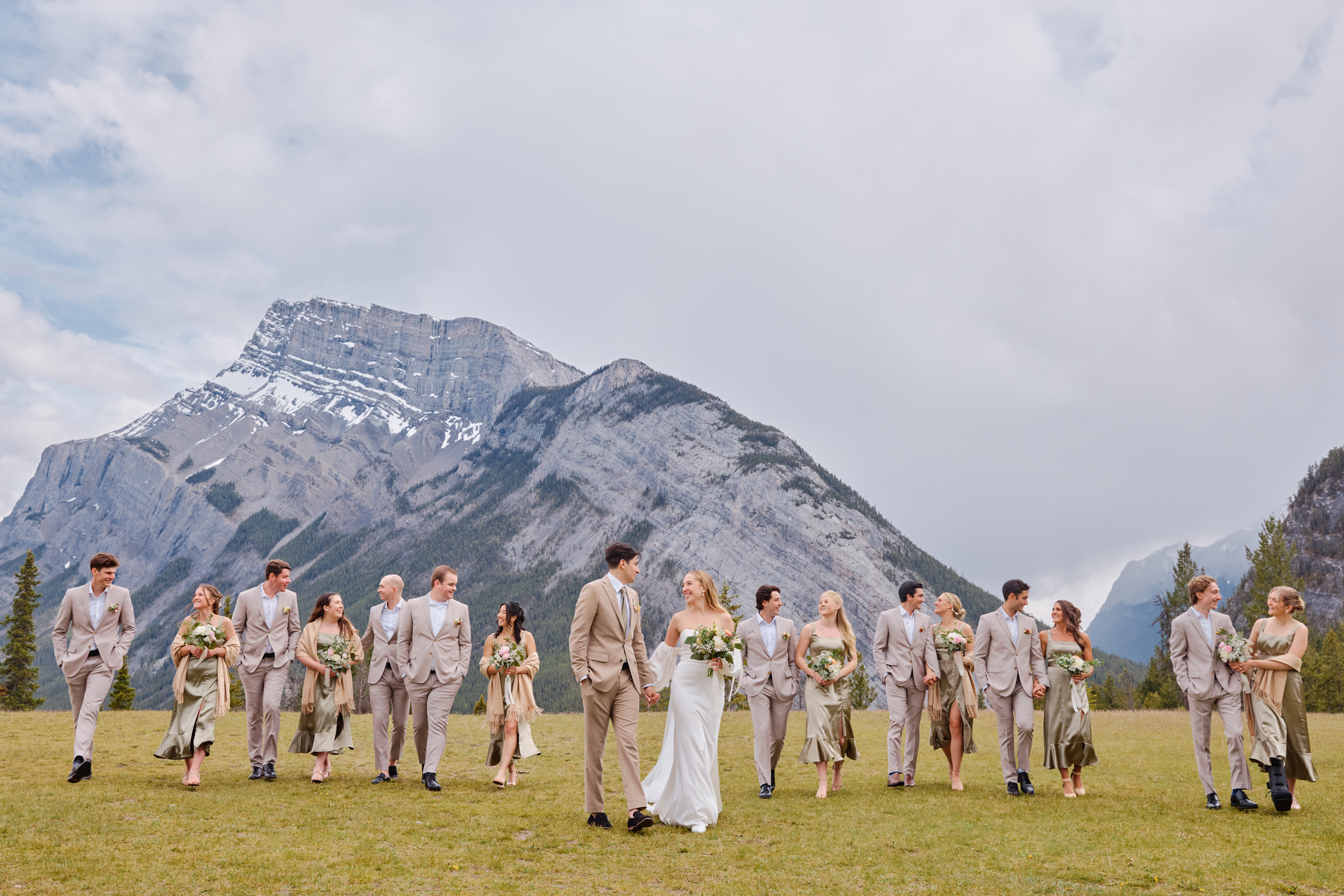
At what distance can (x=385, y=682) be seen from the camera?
12.5 m

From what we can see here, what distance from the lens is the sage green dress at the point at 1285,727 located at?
10406 mm

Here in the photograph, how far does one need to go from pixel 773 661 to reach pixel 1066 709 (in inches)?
167

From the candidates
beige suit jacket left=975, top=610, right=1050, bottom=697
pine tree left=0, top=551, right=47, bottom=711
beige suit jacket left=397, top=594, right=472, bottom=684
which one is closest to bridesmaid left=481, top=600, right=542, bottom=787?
beige suit jacket left=397, top=594, right=472, bottom=684

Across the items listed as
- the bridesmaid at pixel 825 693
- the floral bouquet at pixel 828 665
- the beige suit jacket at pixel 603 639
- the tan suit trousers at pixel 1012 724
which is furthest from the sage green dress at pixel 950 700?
the beige suit jacket at pixel 603 639

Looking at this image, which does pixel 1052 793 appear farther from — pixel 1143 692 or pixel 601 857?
pixel 1143 692

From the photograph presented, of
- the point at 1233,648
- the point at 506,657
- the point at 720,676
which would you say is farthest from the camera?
the point at 506,657

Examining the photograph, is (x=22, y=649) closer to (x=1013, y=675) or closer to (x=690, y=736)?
(x=690, y=736)

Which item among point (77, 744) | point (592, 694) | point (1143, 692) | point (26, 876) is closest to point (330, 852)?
point (26, 876)

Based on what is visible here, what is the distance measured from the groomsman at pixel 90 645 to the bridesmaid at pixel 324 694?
2367 mm

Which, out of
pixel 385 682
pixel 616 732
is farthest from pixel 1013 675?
pixel 385 682

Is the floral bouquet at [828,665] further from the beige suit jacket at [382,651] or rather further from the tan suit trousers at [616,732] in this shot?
the beige suit jacket at [382,651]

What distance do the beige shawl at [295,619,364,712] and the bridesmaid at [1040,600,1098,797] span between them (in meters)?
10.3

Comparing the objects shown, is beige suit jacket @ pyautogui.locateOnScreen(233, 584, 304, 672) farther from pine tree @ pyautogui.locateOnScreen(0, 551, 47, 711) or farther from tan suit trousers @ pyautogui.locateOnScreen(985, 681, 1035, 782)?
pine tree @ pyautogui.locateOnScreen(0, 551, 47, 711)

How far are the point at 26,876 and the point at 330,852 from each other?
2402 millimetres
